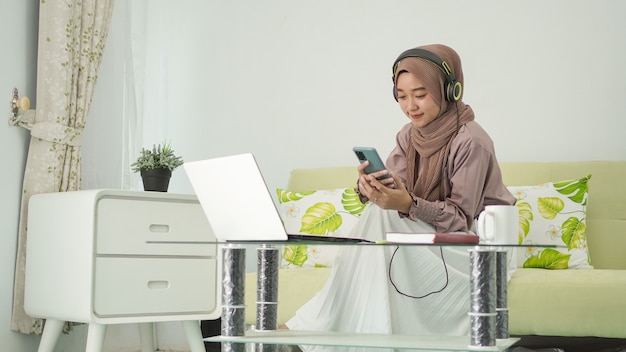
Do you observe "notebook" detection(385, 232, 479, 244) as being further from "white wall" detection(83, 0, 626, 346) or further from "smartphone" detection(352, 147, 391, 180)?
"white wall" detection(83, 0, 626, 346)

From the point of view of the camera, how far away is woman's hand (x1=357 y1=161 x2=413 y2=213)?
237 centimetres

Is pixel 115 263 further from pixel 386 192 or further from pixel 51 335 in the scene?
pixel 386 192

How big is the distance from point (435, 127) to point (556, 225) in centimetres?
69

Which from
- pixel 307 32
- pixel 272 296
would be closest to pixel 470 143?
pixel 272 296

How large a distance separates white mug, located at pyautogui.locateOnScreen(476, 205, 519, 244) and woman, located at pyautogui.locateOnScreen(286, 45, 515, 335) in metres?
0.42

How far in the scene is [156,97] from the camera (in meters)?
4.16

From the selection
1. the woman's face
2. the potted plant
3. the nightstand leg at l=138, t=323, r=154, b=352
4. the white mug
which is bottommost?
the nightstand leg at l=138, t=323, r=154, b=352

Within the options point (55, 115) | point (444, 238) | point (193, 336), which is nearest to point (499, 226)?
point (444, 238)

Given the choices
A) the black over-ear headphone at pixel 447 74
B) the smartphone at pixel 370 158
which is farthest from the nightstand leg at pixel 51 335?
the black over-ear headphone at pixel 447 74

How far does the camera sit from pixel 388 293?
7.73ft

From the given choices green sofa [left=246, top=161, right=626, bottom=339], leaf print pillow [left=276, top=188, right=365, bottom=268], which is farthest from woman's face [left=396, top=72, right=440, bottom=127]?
leaf print pillow [left=276, top=188, right=365, bottom=268]

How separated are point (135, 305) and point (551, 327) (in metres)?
1.44

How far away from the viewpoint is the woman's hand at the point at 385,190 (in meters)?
2.37

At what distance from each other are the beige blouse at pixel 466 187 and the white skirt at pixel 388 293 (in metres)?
0.08
